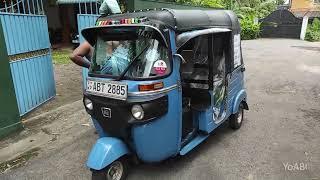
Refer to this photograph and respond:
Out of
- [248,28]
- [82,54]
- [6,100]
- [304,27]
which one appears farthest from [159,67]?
[304,27]

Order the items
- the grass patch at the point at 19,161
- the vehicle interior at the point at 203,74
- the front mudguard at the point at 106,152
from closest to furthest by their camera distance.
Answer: the front mudguard at the point at 106,152 → the grass patch at the point at 19,161 → the vehicle interior at the point at 203,74

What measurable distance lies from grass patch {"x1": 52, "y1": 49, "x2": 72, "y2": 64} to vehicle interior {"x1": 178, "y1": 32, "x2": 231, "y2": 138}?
30.6 ft

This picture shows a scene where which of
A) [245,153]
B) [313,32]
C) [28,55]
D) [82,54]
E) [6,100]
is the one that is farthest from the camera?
[313,32]

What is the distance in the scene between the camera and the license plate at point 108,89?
3.46 meters

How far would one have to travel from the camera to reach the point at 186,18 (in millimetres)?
3969

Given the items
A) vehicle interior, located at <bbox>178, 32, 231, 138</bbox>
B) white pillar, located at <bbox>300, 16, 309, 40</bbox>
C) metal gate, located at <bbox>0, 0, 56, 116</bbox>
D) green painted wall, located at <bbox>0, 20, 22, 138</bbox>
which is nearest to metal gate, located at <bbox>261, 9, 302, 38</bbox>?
white pillar, located at <bbox>300, 16, 309, 40</bbox>

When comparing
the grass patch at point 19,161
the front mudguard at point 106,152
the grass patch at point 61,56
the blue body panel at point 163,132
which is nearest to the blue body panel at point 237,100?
the blue body panel at point 163,132

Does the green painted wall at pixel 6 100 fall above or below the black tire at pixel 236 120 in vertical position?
above

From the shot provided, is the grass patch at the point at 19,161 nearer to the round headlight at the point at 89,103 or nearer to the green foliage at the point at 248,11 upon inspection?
the round headlight at the point at 89,103

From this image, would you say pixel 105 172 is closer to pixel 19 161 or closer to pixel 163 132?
pixel 163 132

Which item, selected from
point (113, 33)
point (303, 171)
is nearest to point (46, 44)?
point (113, 33)

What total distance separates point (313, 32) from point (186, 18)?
86.9 ft

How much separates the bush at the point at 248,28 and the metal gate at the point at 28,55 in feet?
73.8

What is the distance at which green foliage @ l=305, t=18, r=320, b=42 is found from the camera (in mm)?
26036
